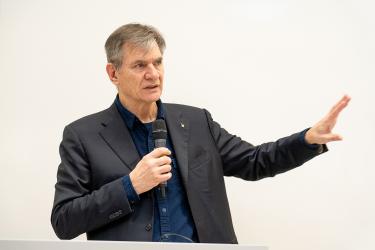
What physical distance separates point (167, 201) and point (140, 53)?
1.97ft

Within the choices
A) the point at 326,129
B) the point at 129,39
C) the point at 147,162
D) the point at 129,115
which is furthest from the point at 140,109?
the point at 326,129

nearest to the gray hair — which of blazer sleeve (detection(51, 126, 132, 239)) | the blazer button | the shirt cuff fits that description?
blazer sleeve (detection(51, 126, 132, 239))

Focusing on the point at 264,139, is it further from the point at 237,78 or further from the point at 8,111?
the point at 8,111

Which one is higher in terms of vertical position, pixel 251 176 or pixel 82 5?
pixel 82 5

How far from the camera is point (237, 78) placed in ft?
8.54

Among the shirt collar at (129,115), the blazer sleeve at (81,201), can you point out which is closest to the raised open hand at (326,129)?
the shirt collar at (129,115)

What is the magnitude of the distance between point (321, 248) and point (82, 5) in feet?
5.49

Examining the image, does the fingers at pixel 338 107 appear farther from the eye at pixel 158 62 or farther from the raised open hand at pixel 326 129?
the eye at pixel 158 62

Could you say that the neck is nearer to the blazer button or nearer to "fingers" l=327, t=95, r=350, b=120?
the blazer button

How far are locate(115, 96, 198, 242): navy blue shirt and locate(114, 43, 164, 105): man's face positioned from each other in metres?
0.12

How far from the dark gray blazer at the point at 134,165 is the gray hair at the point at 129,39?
0.72 feet

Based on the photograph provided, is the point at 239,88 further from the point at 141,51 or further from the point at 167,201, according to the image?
the point at 167,201

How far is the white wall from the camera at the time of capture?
253 cm

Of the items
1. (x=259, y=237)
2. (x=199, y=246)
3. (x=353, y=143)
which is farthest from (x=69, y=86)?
(x=199, y=246)
